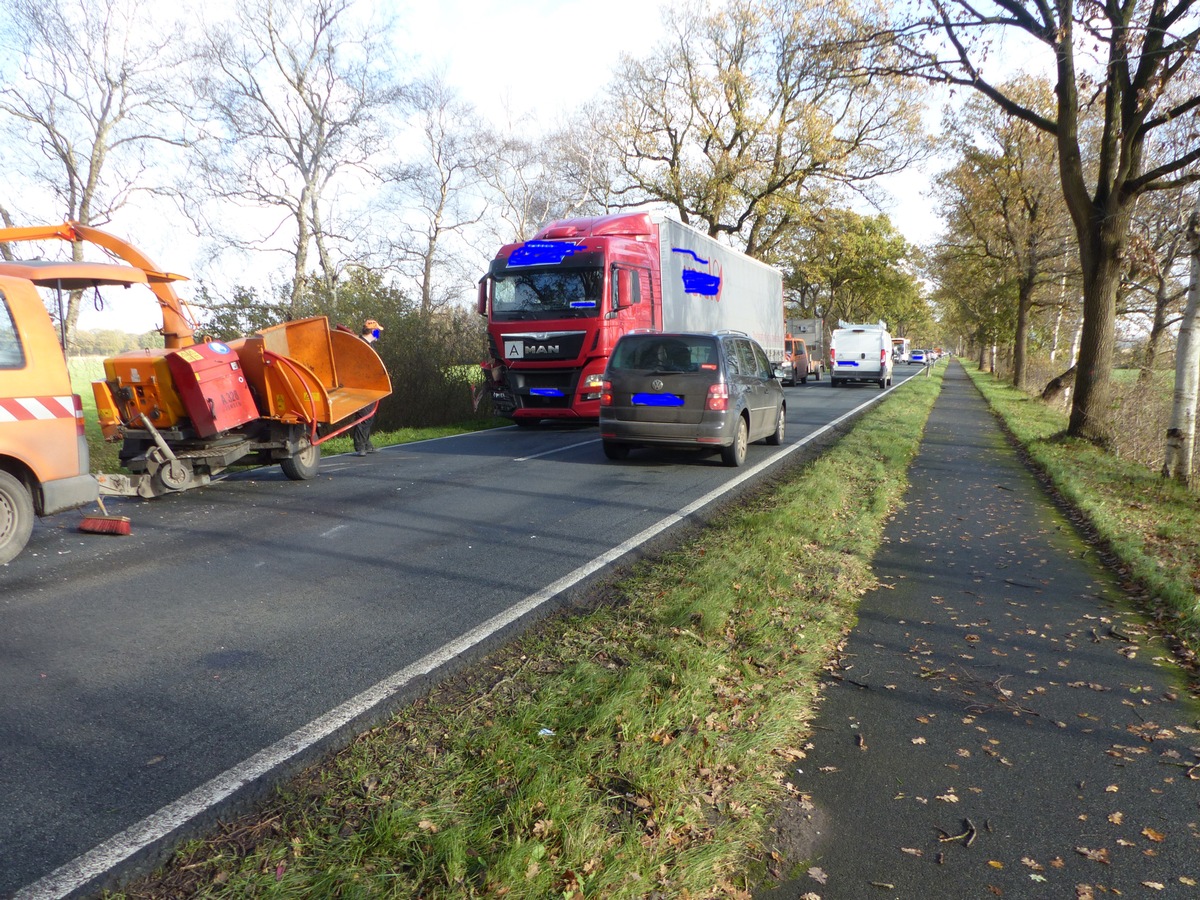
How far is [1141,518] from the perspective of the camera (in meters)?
8.05

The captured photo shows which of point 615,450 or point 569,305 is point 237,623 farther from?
point 569,305

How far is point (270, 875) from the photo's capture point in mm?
2373

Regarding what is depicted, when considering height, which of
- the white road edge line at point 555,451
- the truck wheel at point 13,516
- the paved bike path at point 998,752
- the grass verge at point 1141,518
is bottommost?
the grass verge at point 1141,518

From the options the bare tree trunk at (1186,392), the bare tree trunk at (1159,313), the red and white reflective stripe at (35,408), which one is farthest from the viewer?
the bare tree trunk at (1159,313)

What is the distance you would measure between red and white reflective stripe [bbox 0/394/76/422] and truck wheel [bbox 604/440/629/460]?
6394 mm

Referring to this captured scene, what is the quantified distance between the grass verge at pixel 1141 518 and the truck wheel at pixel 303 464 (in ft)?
27.4

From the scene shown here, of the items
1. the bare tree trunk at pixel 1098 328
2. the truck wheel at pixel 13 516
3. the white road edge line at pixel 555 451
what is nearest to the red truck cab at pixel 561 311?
the white road edge line at pixel 555 451

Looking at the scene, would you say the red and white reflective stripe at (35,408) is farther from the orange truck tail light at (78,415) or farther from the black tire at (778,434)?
the black tire at (778,434)

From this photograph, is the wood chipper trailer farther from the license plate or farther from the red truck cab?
the red truck cab

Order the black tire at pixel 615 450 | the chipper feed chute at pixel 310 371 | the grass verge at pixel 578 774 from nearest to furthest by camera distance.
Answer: the grass verge at pixel 578 774, the chipper feed chute at pixel 310 371, the black tire at pixel 615 450

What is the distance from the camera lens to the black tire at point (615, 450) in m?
11.1

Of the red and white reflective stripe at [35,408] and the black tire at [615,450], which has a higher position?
the red and white reflective stripe at [35,408]

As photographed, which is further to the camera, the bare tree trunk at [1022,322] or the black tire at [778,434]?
the bare tree trunk at [1022,322]

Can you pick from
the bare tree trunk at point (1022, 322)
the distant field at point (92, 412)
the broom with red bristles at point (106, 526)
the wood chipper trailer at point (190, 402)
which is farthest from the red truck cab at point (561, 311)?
the bare tree trunk at point (1022, 322)
